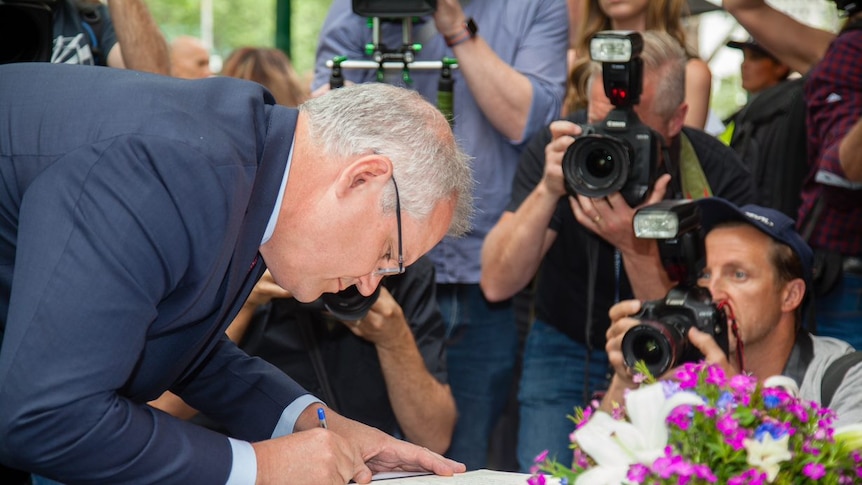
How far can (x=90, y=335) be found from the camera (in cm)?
159

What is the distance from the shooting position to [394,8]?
337cm

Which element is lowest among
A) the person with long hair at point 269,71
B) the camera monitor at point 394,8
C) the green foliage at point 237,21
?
the green foliage at point 237,21

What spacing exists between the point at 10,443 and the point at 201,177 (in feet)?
1.52

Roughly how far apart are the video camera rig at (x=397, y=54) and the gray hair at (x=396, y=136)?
4.34 ft

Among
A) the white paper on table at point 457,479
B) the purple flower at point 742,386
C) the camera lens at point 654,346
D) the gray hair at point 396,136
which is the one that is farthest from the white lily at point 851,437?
the camera lens at point 654,346

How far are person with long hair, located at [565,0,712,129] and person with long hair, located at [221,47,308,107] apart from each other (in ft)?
5.05

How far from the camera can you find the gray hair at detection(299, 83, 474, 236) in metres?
1.85

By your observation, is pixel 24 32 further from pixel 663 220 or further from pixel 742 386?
pixel 742 386

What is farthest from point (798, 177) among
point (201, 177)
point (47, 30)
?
point (201, 177)

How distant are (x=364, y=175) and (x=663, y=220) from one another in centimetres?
106

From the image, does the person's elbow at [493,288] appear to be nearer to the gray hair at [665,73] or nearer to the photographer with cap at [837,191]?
the gray hair at [665,73]

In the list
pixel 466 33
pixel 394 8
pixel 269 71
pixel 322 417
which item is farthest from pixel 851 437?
pixel 269 71

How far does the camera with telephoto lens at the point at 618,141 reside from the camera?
3.02 m

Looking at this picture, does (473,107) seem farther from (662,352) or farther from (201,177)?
(201,177)
